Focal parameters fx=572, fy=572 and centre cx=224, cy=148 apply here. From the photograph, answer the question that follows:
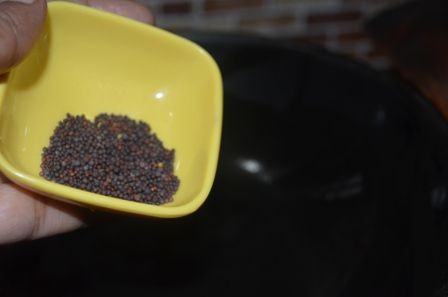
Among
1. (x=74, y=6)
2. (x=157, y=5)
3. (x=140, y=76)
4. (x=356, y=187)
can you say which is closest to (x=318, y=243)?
(x=356, y=187)

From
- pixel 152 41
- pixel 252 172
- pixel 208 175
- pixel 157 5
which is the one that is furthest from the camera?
pixel 157 5

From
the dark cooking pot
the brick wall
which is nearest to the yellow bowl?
the dark cooking pot

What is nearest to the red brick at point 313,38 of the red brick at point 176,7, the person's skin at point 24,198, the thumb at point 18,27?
the red brick at point 176,7

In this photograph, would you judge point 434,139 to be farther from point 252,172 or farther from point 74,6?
point 74,6

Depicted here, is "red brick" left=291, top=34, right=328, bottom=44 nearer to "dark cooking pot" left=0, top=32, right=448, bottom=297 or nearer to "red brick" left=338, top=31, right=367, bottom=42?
"red brick" left=338, top=31, right=367, bottom=42

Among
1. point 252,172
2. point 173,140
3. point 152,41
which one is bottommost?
point 252,172

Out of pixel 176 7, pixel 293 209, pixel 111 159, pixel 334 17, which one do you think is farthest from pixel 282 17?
pixel 111 159
